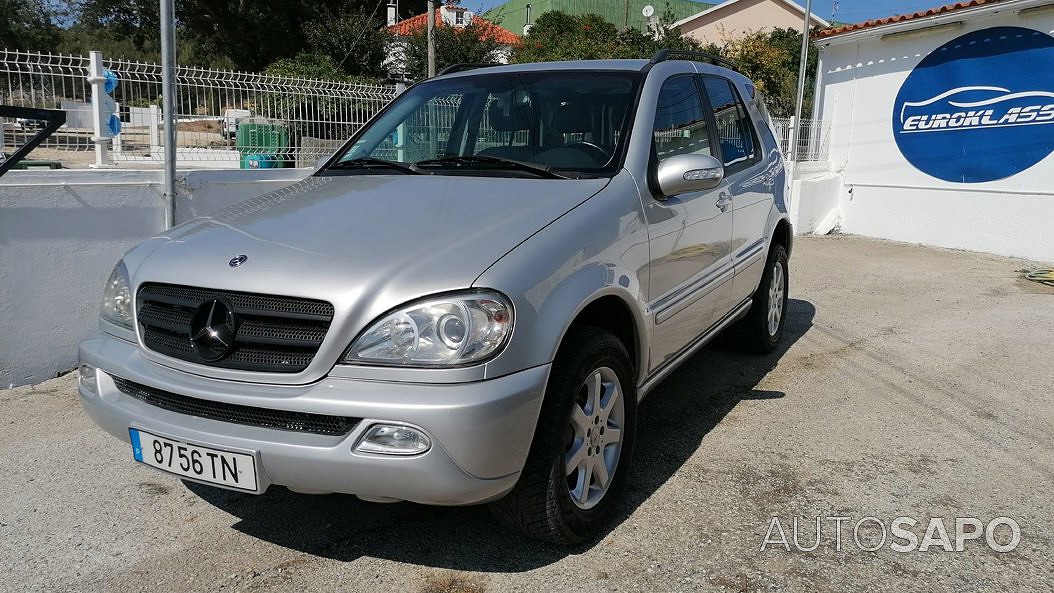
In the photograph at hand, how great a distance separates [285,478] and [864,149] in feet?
39.1

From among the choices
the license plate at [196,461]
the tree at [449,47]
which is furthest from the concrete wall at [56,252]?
the tree at [449,47]

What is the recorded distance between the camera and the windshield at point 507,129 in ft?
11.1

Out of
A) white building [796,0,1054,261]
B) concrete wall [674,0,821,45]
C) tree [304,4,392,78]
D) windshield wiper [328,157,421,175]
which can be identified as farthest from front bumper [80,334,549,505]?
concrete wall [674,0,821,45]

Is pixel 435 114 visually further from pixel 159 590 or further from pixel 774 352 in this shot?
pixel 774 352

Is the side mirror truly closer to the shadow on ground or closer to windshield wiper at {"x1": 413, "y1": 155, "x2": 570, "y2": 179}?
windshield wiper at {"x1": 413, "y1": 155, "x2": 570, "y2": 179}

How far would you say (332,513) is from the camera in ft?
10.5

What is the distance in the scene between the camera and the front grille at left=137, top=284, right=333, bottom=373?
2.38 metres

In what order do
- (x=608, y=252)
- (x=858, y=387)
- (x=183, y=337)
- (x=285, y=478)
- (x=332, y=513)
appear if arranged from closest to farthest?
(x=285, y=478)
(x=183, y=337)
(x=608, y=252)
(x=332, y=513)
(x=858, y=387)

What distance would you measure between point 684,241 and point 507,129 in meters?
0.97

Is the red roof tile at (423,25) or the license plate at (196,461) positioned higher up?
the red roof tile at (423,25)

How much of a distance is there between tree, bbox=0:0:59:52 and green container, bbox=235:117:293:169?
29.6m

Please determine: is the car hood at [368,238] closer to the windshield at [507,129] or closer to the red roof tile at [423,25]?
the windshield at [507,129]

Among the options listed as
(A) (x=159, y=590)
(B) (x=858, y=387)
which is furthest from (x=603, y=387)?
(B) (x=858, y=387)

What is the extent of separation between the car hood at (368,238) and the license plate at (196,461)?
0.51m
